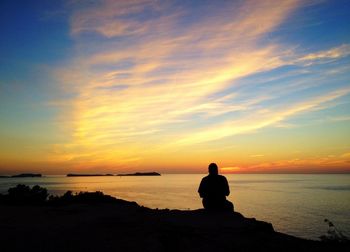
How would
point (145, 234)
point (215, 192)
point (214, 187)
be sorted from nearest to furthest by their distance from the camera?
point (145, 234) < point (215, 192) < point (214, 187)

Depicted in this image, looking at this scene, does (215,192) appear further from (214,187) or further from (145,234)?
(145,234)

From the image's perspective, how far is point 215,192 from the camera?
44.0 feet

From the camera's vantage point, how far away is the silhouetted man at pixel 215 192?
13.4m

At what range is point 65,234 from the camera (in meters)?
8.93

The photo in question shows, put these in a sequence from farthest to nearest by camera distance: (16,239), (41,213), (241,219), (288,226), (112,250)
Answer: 1. (288,226)
2. (41,213)
3. (241,219)
4. (16,239)
5. (112,250)

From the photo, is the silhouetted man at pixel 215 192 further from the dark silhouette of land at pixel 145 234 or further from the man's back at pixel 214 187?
the dark silhouette of land at pixel 145 234

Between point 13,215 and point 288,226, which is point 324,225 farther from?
point 13,215

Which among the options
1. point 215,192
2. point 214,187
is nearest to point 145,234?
point 215,192

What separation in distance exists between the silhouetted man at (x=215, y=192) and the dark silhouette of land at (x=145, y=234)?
106cm

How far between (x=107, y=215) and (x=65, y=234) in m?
2.98

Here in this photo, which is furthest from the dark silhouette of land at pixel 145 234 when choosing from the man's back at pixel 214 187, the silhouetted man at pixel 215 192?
the man's back at pixel 214 187

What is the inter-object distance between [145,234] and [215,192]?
5.02m

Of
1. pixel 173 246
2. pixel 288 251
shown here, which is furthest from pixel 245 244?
pixel 173 246

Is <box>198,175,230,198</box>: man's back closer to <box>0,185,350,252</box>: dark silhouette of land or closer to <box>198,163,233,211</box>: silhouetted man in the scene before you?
<box>198,163,233,211</box>: silhouetted man
